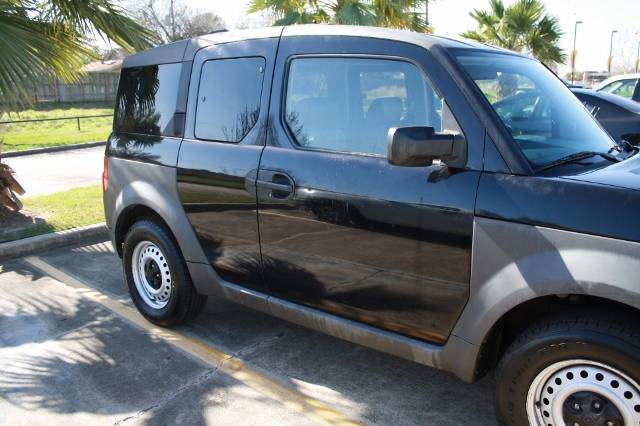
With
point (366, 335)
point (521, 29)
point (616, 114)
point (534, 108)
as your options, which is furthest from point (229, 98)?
point (521, 29)

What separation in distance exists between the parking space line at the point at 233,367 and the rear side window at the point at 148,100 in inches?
57.6

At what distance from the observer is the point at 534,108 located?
3.09 metres

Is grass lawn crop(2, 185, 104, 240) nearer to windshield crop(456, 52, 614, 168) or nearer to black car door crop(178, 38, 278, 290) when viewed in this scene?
black car door crop(178, 38, 278, 290)

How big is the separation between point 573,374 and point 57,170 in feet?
39.2

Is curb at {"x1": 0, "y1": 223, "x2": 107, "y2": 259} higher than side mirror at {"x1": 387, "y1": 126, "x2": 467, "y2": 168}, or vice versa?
side mirror at {"x1": 387, "y1": 126, "x2": 467, "y2": 168}

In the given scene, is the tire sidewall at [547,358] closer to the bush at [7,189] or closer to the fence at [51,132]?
the bush at [7,189]

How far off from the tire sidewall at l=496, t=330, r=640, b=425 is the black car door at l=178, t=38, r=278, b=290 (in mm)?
1614

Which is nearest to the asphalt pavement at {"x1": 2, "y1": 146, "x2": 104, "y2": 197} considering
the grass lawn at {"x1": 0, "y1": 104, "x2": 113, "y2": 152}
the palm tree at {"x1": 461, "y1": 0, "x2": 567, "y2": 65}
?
the grass lawn at {"x1": 0, "y1": 104, "x2": 113, "y2": 152}

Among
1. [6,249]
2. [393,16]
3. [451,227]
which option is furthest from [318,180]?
[393,16]

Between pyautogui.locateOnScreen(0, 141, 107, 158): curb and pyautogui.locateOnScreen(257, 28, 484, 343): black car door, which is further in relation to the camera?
pyautogui.locateOnScreen(0, 141, 107, 158): curb

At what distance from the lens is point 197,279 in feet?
12.8

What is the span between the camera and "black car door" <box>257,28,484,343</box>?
8.73 ft

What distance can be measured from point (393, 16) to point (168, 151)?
816 centimetres

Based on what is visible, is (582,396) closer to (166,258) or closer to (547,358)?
(547,358)
